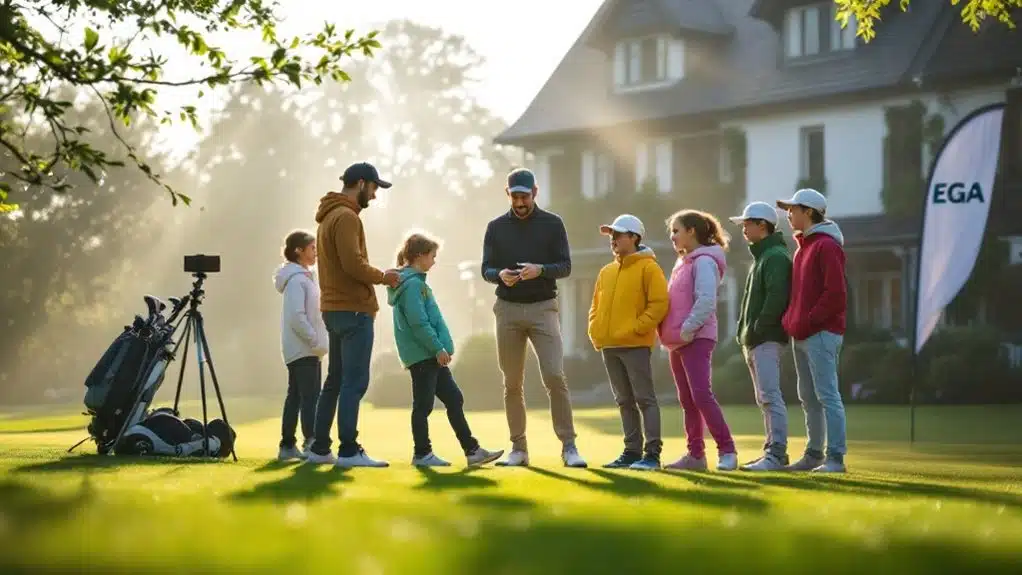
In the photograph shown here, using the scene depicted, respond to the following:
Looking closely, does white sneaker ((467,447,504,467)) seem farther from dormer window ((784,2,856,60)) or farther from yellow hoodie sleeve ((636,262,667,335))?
dormer window ((784,2,856,60))

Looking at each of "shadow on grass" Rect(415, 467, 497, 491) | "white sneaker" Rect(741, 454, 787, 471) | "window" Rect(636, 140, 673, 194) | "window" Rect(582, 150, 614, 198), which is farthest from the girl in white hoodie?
"window" Rect(582, 150, 614, 198)

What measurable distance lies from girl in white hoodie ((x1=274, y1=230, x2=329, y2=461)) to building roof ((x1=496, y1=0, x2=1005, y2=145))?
22.6m

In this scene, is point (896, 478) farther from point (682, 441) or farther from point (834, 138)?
point (834, 138)

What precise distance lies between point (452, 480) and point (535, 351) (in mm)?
1762

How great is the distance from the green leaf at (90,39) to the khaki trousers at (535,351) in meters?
3.33

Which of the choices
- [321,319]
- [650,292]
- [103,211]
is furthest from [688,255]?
[103,211]

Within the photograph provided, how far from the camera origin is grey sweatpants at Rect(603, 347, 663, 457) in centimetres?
1128

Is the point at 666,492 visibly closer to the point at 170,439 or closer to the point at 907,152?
the point at 170,439

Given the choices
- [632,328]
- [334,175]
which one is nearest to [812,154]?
[632,328]

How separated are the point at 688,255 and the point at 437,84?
6689cm

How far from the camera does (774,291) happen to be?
1139cm

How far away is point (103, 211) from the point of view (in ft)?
186

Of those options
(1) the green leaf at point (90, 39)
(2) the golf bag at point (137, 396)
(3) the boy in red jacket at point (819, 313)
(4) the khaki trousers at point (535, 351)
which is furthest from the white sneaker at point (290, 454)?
(3) the boy in red jacket at point (819, 313)

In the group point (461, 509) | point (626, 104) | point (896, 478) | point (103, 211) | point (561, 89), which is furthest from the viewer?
point (103, 211)
